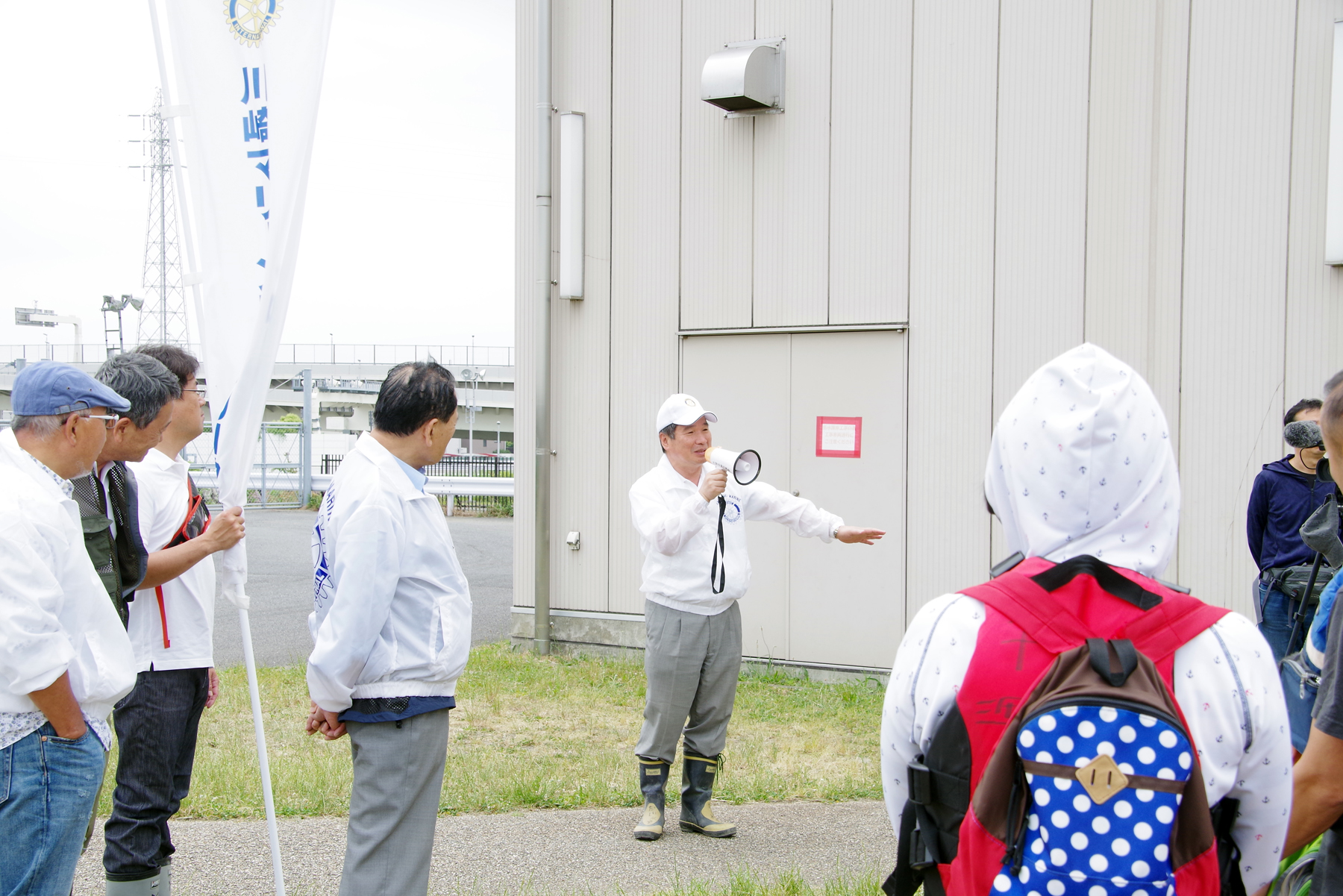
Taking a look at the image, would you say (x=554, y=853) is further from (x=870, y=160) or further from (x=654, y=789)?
(x=870, y=160)

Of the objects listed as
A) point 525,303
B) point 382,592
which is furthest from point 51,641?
point 525,303

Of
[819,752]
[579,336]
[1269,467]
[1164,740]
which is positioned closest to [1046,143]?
[1269,467]

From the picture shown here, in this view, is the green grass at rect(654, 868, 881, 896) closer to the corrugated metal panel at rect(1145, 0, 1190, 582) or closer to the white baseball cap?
the white baseball cap

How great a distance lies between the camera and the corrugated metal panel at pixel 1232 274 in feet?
23.0

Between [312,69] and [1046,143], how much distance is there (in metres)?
5.61

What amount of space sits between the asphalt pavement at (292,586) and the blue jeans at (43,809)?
4.89 meters

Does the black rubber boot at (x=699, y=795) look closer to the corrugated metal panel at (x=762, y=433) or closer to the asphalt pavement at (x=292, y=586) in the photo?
the asphalt pavement at (x=292, y=586)

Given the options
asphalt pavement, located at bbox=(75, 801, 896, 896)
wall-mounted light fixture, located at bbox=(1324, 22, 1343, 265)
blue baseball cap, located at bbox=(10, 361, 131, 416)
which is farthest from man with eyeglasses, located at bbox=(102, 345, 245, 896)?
wall-mounted light fixture, located at bbox=(1324, 22, 1343, 265)

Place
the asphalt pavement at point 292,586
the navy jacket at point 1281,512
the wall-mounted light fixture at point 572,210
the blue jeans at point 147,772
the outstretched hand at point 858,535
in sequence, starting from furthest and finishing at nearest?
the asphalt pavement at point 292,586 → the wall-mounted light fixture at point 572,210 → the navy jacket at point 1281,512 → the outstretched hand at point 858,535 → the blue jeans at point 147,772

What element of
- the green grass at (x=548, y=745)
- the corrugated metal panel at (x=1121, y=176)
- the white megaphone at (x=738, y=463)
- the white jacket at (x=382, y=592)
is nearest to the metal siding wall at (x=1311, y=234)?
the corrugated metal panel at (x=1121, y=176)

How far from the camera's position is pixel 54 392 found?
9.50 feet

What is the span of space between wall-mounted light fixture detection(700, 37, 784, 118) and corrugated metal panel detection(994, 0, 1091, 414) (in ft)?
5.81

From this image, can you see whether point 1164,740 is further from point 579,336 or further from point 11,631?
point 579,336

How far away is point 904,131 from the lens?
26.3ft
